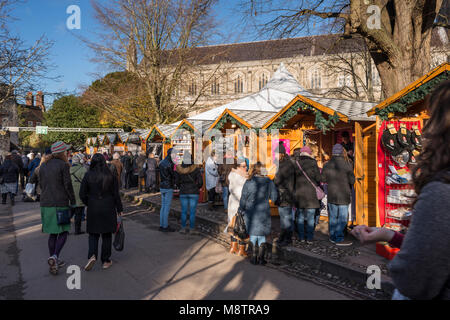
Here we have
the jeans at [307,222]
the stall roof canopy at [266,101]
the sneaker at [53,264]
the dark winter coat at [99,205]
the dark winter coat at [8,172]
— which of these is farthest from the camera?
the stall roof canopy at [266,101]

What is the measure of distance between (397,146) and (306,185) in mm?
1986

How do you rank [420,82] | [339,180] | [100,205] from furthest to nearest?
[339,180], [420,82], [100,205]

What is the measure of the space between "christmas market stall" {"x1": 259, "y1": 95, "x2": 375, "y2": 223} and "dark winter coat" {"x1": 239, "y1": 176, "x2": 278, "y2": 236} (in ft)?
9.02

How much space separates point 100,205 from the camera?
5.74 metres

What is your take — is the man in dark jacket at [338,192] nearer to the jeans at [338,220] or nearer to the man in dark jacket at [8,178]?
the jeans at [338,220]

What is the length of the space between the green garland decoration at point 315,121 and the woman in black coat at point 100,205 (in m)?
5.18

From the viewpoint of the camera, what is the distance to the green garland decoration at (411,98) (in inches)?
258

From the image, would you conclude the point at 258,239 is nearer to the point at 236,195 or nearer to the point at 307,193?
the point at 236,195

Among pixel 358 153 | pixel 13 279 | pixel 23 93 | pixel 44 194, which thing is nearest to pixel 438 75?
pixel 358 153

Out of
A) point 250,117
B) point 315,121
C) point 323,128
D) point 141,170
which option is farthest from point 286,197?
point 141,170

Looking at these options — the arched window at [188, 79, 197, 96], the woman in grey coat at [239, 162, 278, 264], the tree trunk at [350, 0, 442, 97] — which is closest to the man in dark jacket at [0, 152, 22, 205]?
the woman in grey coat at [239, 162, 278, 264]

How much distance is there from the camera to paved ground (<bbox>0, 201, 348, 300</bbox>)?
4785 millimetres

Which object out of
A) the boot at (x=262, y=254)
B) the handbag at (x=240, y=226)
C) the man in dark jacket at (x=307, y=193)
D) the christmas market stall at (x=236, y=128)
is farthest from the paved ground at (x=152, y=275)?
the christmas market stall at (x=236, y=128)

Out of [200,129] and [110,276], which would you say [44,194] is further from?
[200,129]
